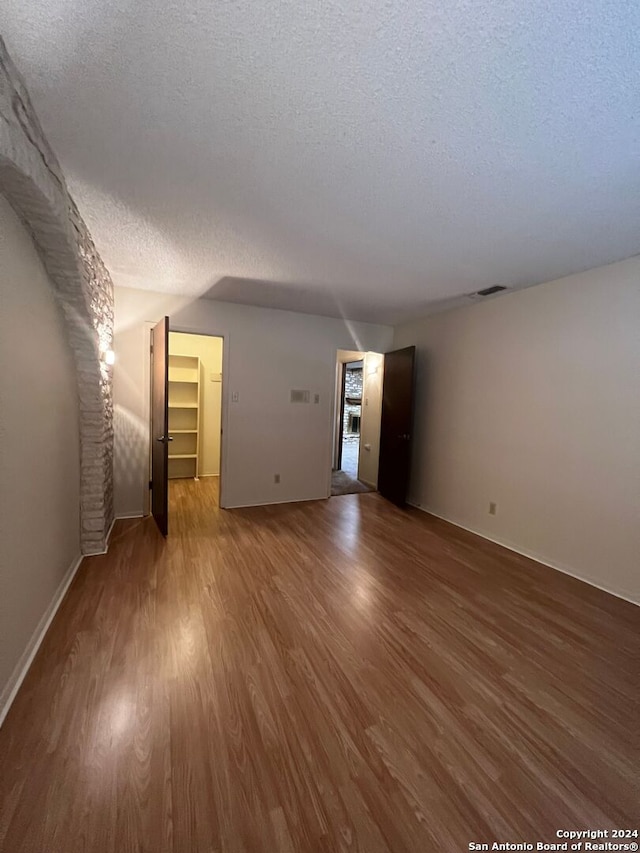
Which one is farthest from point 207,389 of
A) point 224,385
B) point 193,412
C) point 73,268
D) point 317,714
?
point 317,714

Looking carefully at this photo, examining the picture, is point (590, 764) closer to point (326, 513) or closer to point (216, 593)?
point (216, 593)

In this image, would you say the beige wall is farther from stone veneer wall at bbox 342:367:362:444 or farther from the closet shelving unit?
stone veneer wall at bbox 342:367:362:444

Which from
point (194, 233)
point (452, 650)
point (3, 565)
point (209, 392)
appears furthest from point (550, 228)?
point (209, 392)

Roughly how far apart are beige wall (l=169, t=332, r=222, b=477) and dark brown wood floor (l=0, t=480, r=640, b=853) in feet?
9.92

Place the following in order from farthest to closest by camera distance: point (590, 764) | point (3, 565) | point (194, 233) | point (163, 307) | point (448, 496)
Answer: point (448, 496), point (163, 307), point (194, 233), point (3, 565), point (590, 764)

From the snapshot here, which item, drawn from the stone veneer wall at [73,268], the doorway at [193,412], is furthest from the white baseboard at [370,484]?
the stone veneer wall at [73,268]

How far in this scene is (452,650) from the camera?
1861 mm

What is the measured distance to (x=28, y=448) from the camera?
168 cm

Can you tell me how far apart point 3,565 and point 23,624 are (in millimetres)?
411

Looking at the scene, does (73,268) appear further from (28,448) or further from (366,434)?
(366,434)

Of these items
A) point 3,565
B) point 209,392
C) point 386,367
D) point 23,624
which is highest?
point 386,367

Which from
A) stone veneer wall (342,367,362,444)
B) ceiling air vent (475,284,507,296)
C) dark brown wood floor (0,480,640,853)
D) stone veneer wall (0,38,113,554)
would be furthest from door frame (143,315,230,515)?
stone veneer wall (342,367,362,444)

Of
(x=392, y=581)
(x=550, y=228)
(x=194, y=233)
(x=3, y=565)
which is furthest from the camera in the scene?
(x=392, y=581)

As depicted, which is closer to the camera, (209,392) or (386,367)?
(386,367)
